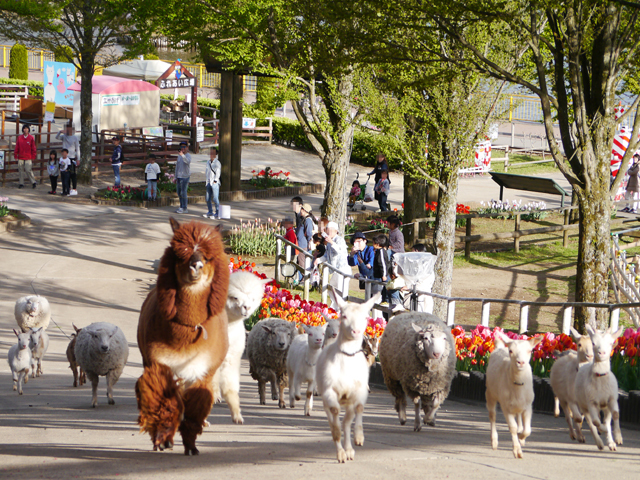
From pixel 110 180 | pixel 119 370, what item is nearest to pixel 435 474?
pixel 119 370

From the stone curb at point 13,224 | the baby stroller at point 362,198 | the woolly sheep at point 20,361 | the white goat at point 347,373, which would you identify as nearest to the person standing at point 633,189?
the baby stroller at point 362,198

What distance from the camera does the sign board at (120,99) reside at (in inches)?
1197

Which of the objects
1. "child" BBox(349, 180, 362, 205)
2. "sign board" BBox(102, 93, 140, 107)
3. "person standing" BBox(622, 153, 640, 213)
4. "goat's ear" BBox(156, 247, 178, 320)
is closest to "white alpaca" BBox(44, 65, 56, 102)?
"sign board" BBox(102, 93, 140, 107)

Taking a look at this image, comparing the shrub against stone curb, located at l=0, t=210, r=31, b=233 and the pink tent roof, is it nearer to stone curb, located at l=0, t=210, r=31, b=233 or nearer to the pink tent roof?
stone curb, located at l=0, t=210, r=31, b=233

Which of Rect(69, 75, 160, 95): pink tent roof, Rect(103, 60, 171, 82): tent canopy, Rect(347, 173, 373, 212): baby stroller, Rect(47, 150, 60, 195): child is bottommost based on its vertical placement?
Rect(347, 173, 373, 212): baby stroller

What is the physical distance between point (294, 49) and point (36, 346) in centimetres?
775

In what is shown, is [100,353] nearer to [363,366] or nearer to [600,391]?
[363,366]

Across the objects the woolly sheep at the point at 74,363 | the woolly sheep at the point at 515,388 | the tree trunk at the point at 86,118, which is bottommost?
the woolly sheep at the point at 74,363

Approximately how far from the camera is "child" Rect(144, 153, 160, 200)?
21.8m

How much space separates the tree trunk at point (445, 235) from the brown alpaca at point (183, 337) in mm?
8812

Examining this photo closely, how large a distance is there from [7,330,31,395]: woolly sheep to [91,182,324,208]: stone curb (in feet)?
45.0

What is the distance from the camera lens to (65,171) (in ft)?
72.6

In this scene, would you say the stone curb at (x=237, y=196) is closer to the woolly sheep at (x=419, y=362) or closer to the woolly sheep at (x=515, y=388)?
the woolly sheep at (x=419, y=362)

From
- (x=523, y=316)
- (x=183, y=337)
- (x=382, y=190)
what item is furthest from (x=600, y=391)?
(x=382, y=190)
